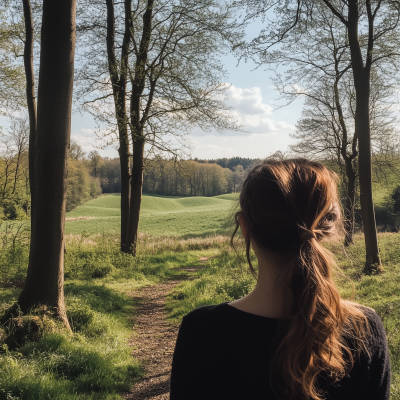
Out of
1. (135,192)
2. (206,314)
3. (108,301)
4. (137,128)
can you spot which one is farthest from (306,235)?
(135,192)

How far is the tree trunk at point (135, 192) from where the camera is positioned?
1301 centimetres

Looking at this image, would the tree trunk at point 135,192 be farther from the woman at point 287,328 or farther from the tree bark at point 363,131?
the woman at point 287,328

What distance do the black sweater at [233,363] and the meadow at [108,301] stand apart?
1.64 ft

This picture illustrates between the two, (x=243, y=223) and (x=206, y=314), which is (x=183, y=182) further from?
(x=206, y=314)

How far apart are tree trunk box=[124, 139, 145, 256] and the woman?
39.5ft

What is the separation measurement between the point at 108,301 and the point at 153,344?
7.39 ft

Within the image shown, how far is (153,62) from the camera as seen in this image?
41.1ft

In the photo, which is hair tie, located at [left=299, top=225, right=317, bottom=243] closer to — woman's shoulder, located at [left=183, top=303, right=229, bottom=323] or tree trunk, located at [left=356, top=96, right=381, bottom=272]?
woman's shoulder, located at [left=183, top=303, right=229, bottom=323]

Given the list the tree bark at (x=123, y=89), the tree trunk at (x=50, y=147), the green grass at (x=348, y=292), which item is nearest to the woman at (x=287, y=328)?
the green grass at (x=348, y=292)

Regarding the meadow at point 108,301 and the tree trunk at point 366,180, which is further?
the tree trunk at point 366,180

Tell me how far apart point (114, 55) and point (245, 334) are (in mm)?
13405

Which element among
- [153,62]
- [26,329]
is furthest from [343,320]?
[153,62]

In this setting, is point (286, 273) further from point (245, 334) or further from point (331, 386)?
point (331, 386)

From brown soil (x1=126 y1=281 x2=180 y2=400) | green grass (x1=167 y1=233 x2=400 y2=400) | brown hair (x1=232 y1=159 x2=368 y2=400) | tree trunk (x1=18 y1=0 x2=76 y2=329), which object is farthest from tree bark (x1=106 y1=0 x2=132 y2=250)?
brown hair (x1=232 y1=159 x2=368 y2=400)
